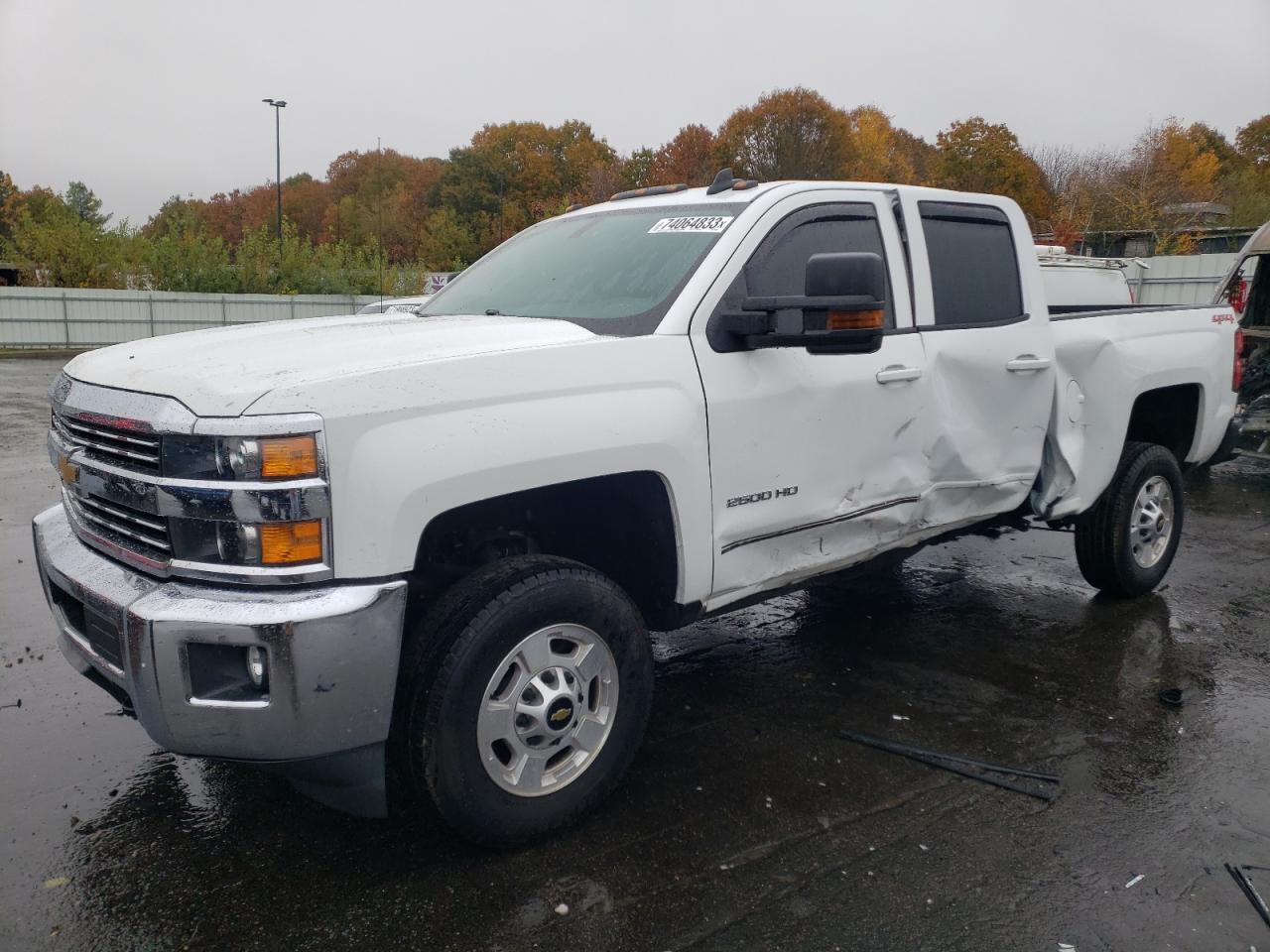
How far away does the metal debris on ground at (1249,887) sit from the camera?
285 centimetres

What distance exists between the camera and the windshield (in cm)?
356

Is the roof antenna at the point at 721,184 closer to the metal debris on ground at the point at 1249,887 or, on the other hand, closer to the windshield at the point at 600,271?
the windshield at the point at 600,271

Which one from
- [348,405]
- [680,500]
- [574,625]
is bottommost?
[574,625]

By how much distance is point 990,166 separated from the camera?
179ft

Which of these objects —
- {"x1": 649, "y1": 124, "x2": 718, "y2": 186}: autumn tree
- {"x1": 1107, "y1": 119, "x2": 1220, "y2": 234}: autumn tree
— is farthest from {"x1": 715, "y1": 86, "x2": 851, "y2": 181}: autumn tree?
{"x1": 1107, "y1": 119, "x2": 1220, "y2": 234}: autumn tree

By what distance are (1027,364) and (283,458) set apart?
3.32 m

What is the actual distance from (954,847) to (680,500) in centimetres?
135

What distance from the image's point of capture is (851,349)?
343cm

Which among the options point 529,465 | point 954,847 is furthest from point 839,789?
point 529,465

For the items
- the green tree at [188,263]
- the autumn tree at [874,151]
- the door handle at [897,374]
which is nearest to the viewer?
the door handle at [897,374]

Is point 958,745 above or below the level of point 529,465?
below

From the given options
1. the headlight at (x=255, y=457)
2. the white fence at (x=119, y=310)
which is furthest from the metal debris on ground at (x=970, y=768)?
the white fence at (x=119, y=310)

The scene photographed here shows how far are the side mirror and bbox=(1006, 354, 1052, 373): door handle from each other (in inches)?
52.5

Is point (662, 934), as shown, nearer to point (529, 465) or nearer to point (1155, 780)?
point (529, 465)
